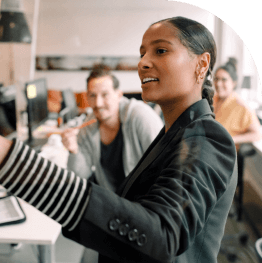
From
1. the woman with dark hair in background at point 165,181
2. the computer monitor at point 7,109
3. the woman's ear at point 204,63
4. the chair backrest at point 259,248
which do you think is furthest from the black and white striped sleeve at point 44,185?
the chair backrest at point 259,248

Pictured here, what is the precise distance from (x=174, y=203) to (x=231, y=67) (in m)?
0.25

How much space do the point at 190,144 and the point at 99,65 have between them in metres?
0.20

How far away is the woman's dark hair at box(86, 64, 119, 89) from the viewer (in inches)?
17.0

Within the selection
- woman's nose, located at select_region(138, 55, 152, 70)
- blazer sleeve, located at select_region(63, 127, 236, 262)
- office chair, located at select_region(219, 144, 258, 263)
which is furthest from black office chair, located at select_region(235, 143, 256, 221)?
woman's nose, located at select_region(138, 55, 152, 70)

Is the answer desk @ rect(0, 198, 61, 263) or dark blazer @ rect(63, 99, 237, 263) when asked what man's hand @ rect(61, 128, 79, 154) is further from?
desk @ rect(0, 198, 61, 263)

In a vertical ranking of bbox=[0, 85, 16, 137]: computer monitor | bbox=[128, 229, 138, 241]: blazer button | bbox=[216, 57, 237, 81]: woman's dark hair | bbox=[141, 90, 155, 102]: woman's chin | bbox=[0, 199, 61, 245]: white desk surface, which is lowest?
bbox=[0, 199, 61, 245]: white desk surface

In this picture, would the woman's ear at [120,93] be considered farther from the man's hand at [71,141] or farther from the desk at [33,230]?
the desk at [33,230]

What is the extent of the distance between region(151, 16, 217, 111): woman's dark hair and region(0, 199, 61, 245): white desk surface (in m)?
0.63

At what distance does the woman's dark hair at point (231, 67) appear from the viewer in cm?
42

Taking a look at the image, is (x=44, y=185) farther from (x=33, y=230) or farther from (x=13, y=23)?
(x=33, y=230)

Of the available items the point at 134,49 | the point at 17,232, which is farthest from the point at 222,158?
the point at 17,232

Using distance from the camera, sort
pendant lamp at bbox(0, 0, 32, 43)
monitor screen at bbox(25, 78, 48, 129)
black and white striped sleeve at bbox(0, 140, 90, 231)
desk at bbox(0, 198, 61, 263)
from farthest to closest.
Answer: desk at bbox(0, 198, 61, 263) < monitor screen at bbox(25, 78, 48, 129) < pendant lamp at bbox(0, 0, 32, 43) < black and white striped sleeve at bbox(0, 140, 90, 231)

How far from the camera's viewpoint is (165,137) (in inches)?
15.6

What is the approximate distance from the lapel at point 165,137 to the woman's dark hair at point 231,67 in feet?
0.29
